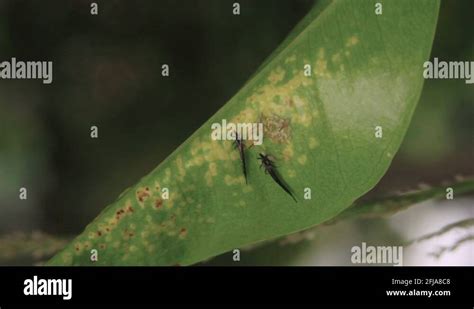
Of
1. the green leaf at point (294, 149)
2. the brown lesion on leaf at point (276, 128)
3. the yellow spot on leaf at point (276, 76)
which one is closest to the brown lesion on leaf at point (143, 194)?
the green leaf at point (294, 149)

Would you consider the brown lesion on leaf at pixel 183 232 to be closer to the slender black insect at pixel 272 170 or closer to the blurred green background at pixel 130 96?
the blurred green background at pixel 130 96

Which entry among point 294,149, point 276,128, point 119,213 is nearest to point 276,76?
point 276,128

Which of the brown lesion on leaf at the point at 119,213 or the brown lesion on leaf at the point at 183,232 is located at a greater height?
the brown lesion on leaf at the point at 119,213

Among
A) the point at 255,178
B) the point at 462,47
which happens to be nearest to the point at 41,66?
the point at 255,178

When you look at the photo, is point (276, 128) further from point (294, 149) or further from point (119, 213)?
point (119, 213)

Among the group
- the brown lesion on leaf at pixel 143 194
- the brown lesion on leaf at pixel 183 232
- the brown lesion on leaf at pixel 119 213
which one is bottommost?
the brown lesion on leaf at pixel 183 232

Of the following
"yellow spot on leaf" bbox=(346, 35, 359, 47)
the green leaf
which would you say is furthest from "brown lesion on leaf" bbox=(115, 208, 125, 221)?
"yellow spot on leaf" bbox=(346, 35, 359, 47)
